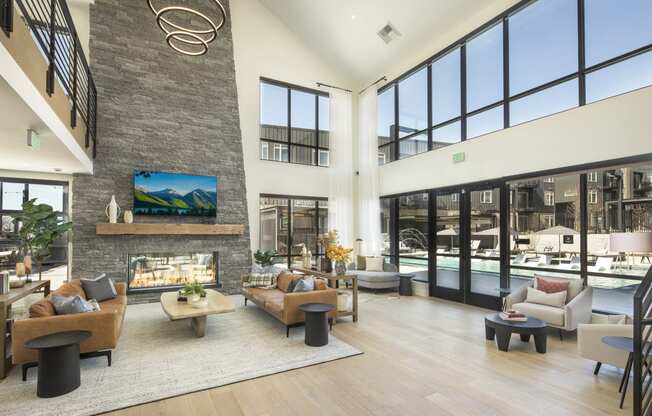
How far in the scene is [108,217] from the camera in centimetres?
678

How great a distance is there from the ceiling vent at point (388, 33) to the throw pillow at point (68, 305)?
24.1ft

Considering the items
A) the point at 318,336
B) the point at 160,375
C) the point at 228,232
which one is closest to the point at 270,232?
the point at 228,232

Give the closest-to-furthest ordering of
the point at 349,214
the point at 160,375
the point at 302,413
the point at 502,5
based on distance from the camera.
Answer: the point at 302,413
the point at 160,375
the point at 502,5
the point at 349,214

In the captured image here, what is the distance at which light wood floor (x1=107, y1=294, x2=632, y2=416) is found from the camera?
2912 mm

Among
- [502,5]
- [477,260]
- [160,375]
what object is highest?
[502,5]

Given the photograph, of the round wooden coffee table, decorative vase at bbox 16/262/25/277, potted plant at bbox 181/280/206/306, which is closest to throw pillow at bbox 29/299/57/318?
potted plant at bbox 181/280/206/306

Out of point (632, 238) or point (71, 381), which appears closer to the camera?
point (71, 381)

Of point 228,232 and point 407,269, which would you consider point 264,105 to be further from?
point 407,269

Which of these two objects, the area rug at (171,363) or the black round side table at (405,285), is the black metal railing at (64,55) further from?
the black round side table at (405,285)

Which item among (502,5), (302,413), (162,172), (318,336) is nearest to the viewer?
(302,413)

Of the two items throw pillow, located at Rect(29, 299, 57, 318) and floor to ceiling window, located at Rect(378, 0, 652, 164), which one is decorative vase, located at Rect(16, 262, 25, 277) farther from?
floor to ceiling window, located at Rect(378, 0, 652, 164)

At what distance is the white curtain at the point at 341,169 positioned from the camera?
30.1ft

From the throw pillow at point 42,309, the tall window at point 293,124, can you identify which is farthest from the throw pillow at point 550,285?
the throw pillow at point 42,309

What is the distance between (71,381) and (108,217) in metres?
4.28
